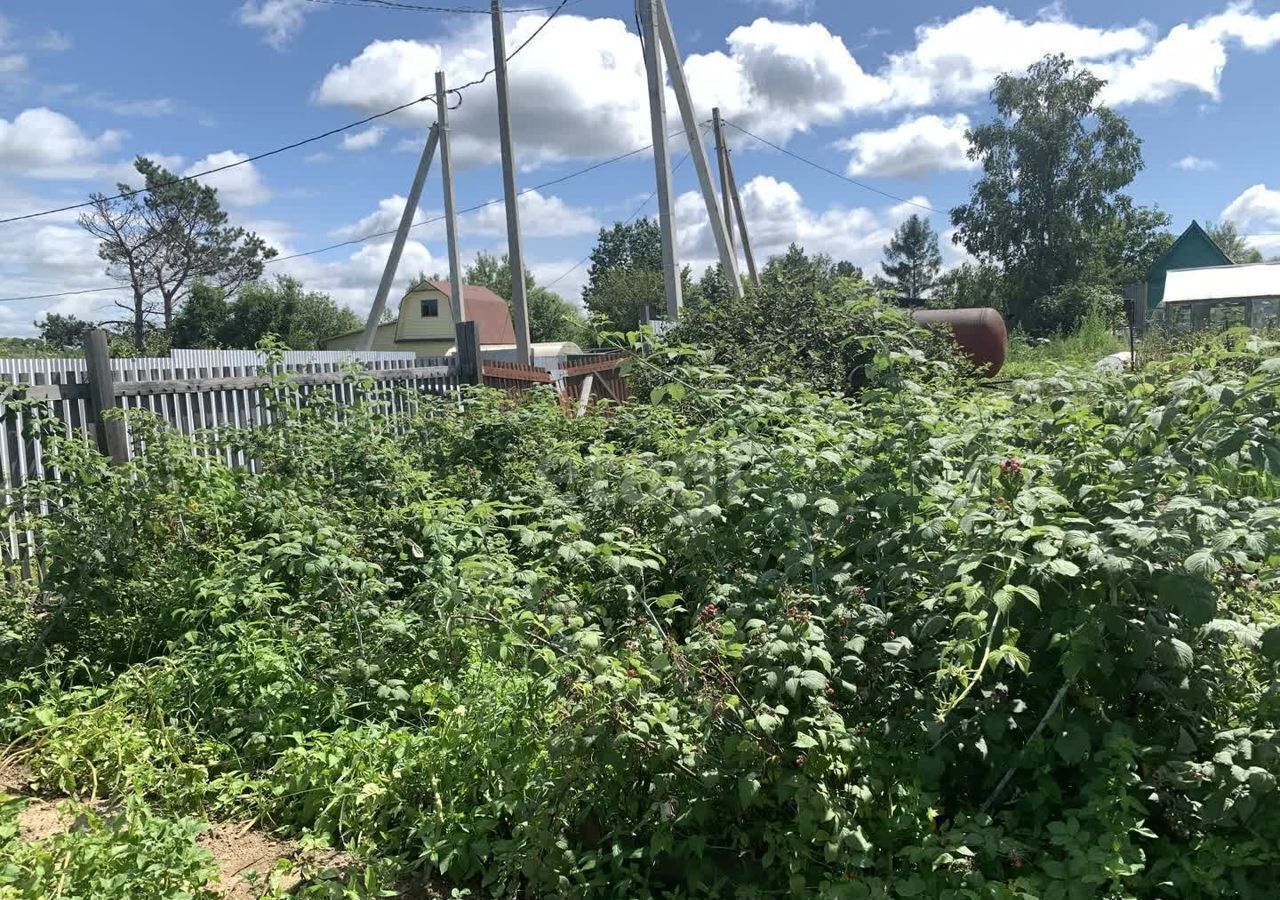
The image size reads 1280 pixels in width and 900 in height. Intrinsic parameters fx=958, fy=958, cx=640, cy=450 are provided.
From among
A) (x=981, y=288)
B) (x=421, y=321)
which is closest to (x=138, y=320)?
(x=421, y=321)

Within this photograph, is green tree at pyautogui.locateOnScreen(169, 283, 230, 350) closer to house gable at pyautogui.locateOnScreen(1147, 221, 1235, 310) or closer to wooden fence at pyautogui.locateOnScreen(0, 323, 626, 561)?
wooden fence at pyautogui.locateOnScreen(0, 323, 626, 561)

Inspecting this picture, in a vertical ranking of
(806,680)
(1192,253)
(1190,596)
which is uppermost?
(1192,253)

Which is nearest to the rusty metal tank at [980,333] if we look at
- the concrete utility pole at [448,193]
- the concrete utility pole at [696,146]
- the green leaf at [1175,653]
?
the concrete utility pole at [696,146]

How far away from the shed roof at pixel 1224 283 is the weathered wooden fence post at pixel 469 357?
103 ft

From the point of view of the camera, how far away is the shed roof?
108ft

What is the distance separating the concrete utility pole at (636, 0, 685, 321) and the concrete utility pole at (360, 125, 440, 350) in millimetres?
6387

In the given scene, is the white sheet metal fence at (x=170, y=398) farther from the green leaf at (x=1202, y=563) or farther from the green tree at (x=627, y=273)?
the green tree at (x=627, y=273)

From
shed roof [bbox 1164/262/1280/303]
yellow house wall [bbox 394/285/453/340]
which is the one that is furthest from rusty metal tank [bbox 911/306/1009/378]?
yellow house wall [bbox 394/285/453/340]

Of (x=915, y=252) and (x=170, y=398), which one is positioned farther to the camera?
(x=915, y=252)

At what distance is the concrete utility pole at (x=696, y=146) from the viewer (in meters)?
14.1

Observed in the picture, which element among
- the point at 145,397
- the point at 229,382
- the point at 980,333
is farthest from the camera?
the point at 980,333

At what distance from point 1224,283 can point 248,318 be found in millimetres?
46584

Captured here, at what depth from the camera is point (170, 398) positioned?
7.05 meters

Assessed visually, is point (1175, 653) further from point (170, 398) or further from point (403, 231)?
point (403, 231)
